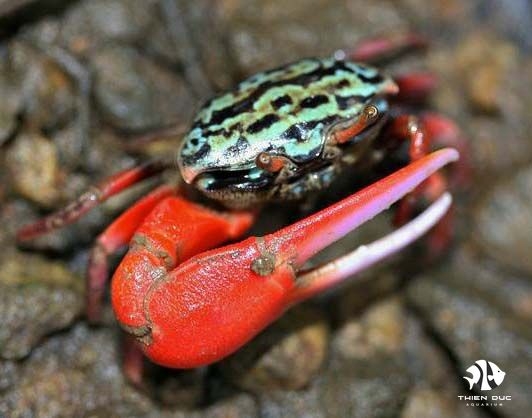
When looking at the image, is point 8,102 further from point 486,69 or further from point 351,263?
point 486,69

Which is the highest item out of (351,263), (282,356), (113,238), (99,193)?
(99,193)

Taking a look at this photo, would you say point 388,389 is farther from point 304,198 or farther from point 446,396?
point 304,198

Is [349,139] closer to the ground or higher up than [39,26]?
closer to the ground

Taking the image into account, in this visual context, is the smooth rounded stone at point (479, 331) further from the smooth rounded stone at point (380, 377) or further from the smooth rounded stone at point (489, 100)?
the smooth rounded stone at point (489, 100)

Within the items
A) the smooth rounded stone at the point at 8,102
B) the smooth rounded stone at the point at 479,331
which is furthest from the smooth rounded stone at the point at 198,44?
the smooth rounded stone at the point at 479,331

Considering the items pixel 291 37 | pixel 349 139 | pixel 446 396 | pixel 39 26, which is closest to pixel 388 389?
pixel 446 396

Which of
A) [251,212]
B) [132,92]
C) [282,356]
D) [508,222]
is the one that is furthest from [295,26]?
[282,356]
